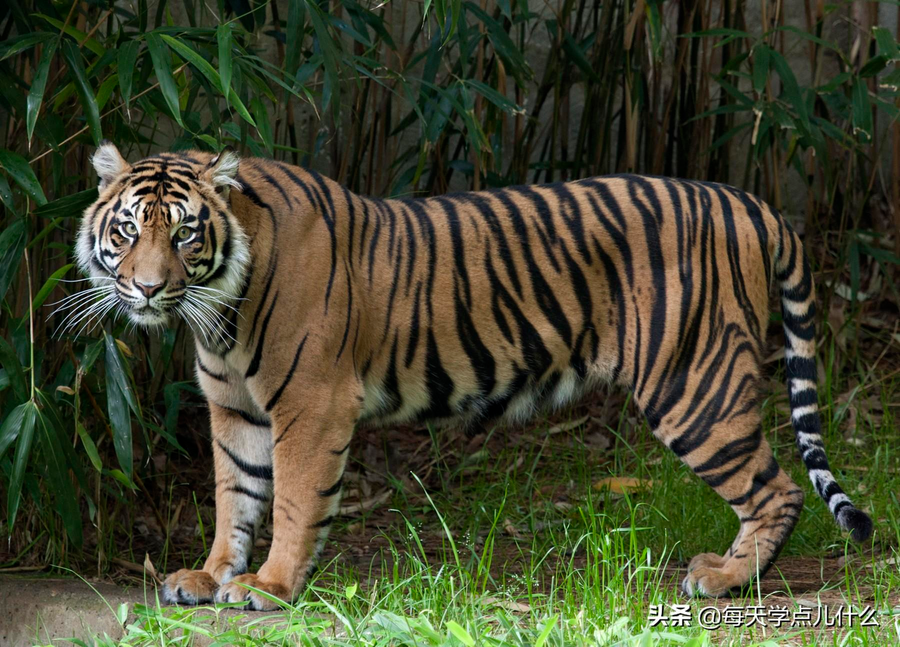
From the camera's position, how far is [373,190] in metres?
5.13

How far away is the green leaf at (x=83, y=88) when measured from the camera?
→ 3.09m

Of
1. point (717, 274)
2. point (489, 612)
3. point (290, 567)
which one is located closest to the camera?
point (489, 612)

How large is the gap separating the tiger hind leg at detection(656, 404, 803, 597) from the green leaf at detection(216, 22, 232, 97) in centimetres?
171

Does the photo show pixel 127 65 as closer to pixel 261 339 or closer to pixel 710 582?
pixel 261 339

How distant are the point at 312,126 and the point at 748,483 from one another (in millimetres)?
2559

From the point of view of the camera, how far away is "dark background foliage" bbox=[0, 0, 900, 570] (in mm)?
3270

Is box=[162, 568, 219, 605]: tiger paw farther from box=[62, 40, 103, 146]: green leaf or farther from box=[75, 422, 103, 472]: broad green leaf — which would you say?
box=[62, 40, 103, 146]: green leaf

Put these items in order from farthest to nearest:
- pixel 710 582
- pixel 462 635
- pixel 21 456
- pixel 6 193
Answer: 1. pixel 710 582
2. pixel 6 193
3. pixel 21 456
4. pixel 462 635

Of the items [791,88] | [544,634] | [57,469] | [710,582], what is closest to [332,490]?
[57,469]

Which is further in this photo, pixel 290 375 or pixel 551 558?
pixel 551 558

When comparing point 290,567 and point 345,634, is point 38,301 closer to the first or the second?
point 290,567

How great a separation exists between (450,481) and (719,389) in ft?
5.27

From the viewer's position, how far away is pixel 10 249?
3270 mm

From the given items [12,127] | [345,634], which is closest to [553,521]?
[345,634]
